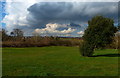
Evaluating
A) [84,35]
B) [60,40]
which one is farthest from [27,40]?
[84,35]

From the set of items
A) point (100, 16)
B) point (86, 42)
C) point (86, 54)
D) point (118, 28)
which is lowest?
point (86, 54)

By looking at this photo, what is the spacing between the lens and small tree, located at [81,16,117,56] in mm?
24844

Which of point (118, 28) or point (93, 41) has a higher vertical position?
point (118, 28)

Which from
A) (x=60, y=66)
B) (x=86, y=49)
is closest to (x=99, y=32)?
(x=86, y=49)

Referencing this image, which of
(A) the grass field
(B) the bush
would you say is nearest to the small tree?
(B) the bush

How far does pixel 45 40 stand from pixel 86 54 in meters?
45.3

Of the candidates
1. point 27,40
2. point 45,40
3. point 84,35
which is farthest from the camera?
point 45,40

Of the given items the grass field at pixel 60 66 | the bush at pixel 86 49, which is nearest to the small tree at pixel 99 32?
the bush at pixel 86 49

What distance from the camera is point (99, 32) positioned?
82.2ft

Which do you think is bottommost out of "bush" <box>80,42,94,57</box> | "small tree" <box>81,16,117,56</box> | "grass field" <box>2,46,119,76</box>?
"grass field" <box>2,46,119,76</box>

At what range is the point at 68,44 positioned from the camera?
67.5m

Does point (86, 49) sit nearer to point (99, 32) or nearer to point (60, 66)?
point (99, 32)

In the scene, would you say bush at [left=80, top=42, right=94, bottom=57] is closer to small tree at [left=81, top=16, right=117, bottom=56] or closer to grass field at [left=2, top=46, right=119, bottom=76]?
small tree at [left=81, top=16, right=117, bottom=56]

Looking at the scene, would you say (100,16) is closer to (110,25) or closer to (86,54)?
(110,25)
